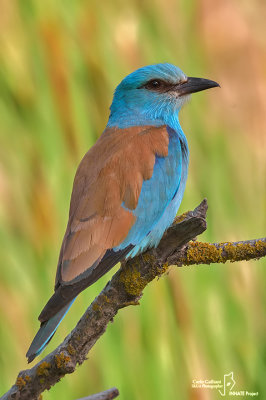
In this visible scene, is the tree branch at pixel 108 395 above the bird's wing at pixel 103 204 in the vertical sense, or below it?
below

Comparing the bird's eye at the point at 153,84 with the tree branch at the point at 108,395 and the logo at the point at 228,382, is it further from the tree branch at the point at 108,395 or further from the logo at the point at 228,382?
the tree branch at the point at 108,395

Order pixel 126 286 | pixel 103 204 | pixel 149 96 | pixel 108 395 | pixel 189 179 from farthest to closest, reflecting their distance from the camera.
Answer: pixel 189 179 < pixel 149 96 < pixel 103 204 < pixel 126 286 < pixel 108 395

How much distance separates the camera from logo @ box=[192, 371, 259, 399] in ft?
12.0

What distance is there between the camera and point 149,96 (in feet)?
11.9

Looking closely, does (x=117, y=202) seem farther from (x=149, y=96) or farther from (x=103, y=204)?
(x=149, y=96)

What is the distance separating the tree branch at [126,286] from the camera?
2.43m

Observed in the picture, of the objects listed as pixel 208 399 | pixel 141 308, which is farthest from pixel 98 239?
pixel 208 399

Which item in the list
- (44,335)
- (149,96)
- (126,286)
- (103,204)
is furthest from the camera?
(149,96)

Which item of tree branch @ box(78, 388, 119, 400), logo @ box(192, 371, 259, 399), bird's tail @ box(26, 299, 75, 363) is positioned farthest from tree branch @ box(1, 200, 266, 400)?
logo @ box(192, 371, 259, 399)

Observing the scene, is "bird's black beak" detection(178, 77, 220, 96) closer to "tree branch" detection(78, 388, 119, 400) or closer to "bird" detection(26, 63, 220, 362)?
"bird" detection(26, 63, 220, 362)

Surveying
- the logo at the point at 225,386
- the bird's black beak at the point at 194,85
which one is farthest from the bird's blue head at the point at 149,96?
the logo at the point at 225,386

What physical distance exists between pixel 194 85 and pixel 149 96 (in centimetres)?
23

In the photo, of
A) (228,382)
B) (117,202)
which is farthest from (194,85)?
(228,382)

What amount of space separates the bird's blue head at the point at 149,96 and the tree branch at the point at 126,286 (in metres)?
0.98
